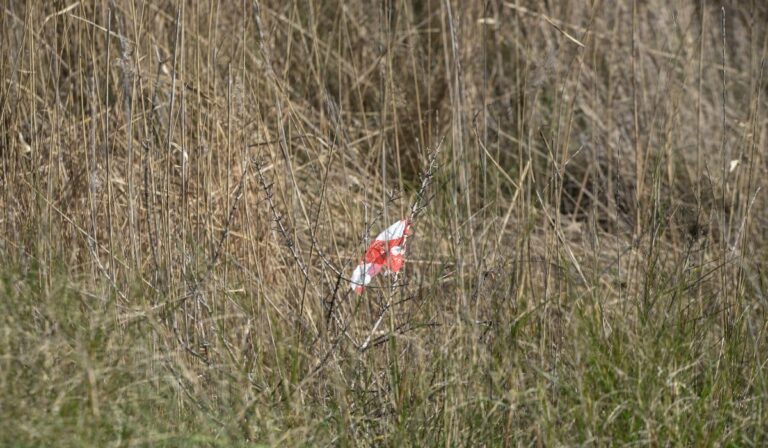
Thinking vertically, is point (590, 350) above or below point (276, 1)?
below

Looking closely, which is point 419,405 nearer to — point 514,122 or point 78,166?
point 78,166

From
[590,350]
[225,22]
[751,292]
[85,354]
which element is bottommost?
[751,292]

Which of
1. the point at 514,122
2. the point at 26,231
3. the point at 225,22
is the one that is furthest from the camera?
the point at 514,122

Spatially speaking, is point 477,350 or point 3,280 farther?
point 477,350

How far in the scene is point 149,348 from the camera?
2051mm

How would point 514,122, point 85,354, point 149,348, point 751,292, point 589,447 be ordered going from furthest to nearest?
point 514,122 < point 751,292 < point 149,348 < point 589,447 < point 85,354

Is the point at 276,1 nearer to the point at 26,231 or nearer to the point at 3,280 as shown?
the point at 26,231

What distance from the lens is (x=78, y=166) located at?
273 cm

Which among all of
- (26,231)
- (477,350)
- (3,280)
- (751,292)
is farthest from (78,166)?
(751,292)

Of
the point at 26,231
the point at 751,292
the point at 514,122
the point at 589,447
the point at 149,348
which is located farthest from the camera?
the point at 514,122

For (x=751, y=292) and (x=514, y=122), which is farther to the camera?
(x=514, y=122)

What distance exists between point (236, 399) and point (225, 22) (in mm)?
1733

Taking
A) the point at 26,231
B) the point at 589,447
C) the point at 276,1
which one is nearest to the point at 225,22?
the point at 276,1

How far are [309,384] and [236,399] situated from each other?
20 centimetres
